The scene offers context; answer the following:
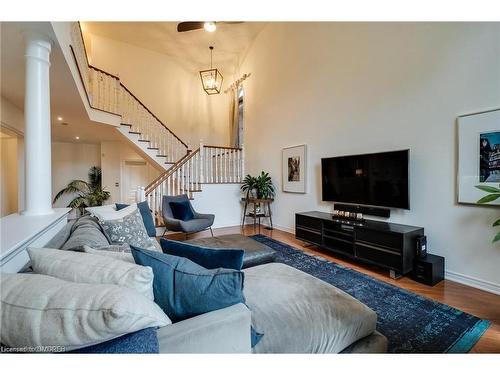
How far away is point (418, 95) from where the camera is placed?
8.95ft

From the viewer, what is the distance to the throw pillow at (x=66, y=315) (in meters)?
0.61

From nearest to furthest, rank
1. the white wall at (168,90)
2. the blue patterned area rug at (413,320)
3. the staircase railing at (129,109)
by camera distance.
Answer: the blue patterned area rug at (413,320)
the staircase railing at (129,109)
the white wall at (168,90)

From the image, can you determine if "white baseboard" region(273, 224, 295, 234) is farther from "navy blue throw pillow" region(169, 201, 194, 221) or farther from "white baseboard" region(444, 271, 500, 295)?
"white baseboard" region(444, 271, 500, 295)

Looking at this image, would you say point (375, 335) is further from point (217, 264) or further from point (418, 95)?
point (418, 95)

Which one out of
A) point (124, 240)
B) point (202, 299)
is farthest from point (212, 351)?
point (124, 240)

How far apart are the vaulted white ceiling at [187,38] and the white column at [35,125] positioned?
3.98 m

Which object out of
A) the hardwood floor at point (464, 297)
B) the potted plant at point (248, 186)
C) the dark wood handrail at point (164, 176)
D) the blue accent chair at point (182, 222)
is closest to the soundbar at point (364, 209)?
the hardwood floor at point (464, 297)

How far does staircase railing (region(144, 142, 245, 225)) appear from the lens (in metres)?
4.68

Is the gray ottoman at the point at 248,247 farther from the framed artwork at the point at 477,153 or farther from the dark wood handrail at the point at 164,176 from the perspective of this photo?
the dark wood handrail at the point at 164,176

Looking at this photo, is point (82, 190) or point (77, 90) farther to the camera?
point (82, 190)

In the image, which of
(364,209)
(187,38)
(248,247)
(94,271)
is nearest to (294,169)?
(364,209)

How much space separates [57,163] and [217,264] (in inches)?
306

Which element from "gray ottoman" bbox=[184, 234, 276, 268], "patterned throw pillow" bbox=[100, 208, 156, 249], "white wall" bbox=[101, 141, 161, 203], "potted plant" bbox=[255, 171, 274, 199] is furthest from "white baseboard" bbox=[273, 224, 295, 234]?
"white wall" bbox=[101, 141, 161, 203]
